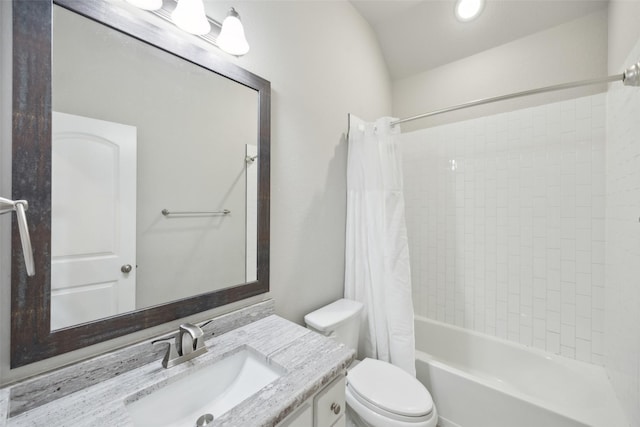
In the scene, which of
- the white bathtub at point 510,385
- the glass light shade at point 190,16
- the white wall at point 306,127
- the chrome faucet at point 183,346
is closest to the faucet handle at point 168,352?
the chrome faucet at point 183,346

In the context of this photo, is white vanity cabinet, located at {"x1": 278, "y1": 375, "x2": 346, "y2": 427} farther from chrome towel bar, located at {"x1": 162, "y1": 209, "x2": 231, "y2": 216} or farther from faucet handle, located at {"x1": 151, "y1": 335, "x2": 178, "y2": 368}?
chrome towel bar, located at {"x1": 162, "y1": 209, "x2": 231, "y2": 216}

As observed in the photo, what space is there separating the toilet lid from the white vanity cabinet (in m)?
0.41

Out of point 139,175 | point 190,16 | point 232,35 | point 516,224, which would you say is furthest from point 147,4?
point 516,224

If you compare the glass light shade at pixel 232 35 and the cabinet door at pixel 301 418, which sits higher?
the glass light shade at pixel 232 35

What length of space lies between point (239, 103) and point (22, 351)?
1075mm

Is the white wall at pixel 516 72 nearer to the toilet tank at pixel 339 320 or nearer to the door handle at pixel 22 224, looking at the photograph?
the toilet tank at pixel 339 320

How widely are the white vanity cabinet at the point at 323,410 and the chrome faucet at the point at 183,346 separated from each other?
1.25ft

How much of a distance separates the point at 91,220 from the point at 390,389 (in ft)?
4.80

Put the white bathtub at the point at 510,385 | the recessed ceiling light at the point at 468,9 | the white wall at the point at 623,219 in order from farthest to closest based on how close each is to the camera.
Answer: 1. the recessed ceiling light at the point at 468,9
2. the white bathtub at the point at 510,385
3. the white wall at the point at 623,219

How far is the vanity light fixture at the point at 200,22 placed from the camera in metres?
0.89

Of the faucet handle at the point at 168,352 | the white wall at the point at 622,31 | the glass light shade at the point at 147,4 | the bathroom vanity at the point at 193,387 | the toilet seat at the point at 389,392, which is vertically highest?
the white wall at the point at 622,31

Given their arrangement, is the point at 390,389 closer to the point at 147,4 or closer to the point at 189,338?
the point at 189,338

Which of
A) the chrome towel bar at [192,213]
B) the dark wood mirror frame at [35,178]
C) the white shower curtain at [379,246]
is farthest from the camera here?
the white shower curtain at [379,246]

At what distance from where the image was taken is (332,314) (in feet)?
4.88
